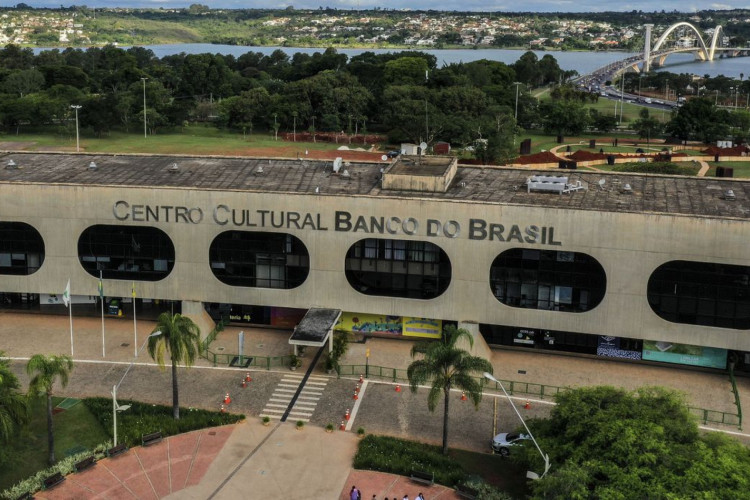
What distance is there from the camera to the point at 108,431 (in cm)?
4634

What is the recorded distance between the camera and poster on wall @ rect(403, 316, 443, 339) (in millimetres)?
60000

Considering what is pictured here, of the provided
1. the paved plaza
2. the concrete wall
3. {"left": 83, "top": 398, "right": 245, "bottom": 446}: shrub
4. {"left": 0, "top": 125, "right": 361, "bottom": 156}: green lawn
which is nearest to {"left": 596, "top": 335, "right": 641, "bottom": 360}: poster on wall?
the paved plaza

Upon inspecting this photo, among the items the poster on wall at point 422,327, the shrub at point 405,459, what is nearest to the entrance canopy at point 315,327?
the poster on wall at point 422,327

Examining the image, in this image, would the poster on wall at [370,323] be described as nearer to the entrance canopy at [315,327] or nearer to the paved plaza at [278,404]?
the paved plaza at [278,404]

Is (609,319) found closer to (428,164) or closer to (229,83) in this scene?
(428,164)

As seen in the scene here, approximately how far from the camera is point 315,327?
56.2 metres

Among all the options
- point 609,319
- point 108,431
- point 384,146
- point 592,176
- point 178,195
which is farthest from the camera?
point 384,146

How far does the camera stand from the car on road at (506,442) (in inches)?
1766

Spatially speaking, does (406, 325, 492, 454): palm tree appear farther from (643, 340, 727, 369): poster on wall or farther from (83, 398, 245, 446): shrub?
(643, 340, 727, 369): poster on wall

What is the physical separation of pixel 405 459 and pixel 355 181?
85.1ft

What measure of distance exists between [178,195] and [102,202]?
568 centimetres

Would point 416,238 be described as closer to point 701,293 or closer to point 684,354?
point 701,293

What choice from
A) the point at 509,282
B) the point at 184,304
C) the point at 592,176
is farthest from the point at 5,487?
the point at 592,176

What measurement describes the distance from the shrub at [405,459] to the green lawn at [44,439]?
14.6 m
